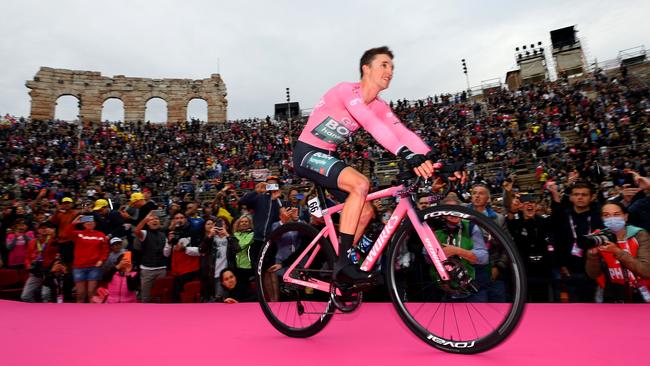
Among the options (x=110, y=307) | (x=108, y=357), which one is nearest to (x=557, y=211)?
(x=108, y=357)

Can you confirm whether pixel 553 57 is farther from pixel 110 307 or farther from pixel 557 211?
pixel 110 307

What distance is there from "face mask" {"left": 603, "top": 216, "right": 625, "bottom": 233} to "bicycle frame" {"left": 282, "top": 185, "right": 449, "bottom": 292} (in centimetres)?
282

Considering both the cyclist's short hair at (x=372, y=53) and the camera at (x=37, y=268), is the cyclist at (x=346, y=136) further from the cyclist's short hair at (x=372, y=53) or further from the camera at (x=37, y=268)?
the camera at (x=37, y=268)

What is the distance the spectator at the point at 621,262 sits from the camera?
3.80 meters

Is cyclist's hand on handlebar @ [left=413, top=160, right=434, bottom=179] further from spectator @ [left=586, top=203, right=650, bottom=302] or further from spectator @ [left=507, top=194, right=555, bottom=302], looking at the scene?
Answer: spectator @ [left=507, top=194, right=555, bottom=302]

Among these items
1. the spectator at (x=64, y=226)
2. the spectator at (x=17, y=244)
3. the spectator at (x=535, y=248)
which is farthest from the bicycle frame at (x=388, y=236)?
the spectator at (x=17, y=244)

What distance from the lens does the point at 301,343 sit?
2.72 m

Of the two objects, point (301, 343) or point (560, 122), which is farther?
point (560, 122)

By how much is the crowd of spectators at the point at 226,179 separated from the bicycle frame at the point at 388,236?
32 centimetres

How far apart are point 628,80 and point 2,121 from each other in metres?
46.8

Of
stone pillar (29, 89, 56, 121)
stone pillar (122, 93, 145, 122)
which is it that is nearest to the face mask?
stone pillar (122, 93, 145, 122)

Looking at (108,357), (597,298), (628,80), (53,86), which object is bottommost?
(597,298)

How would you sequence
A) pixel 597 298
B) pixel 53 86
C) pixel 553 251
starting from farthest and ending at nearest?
pixel 53 86, pixel 553 251, pixel 597 298

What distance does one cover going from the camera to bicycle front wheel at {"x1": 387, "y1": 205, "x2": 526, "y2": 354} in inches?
80.3
